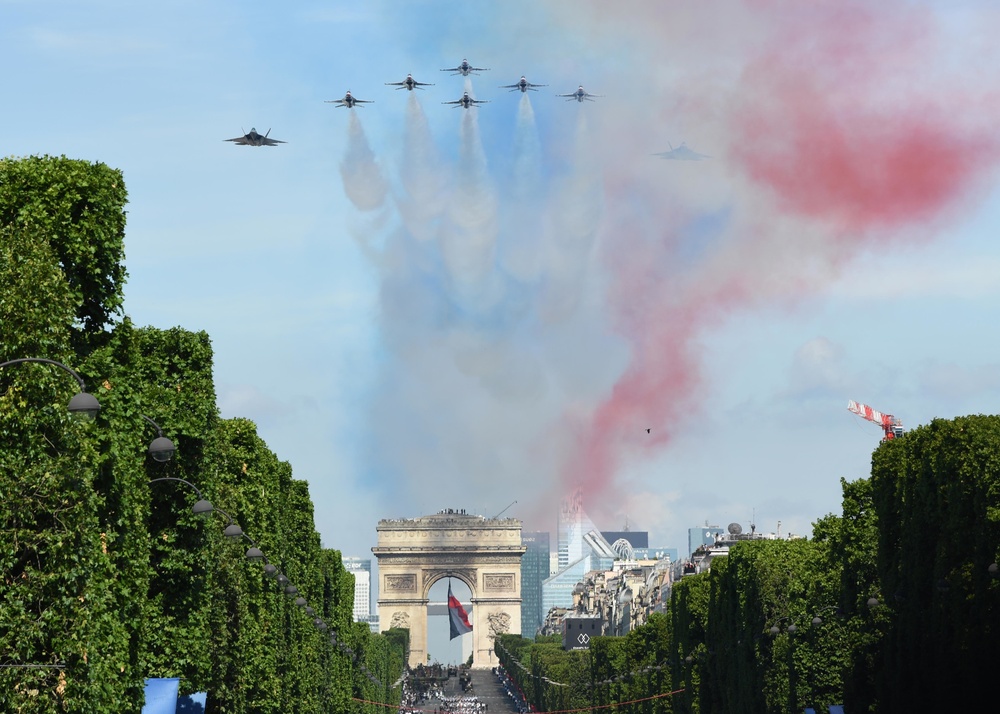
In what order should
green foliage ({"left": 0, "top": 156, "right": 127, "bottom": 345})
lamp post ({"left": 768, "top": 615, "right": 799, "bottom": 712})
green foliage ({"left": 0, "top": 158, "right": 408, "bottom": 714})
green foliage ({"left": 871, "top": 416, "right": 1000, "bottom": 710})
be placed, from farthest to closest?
1. lamp post ({"left": 768, "top": 615, "right": 799, "bottom": 712})
2. green foliage ({"left": 871, "top": 416, "right": 1000, "bottom": 710})
3. green foliage ({"left": 0, "top": 156, "right": 127, "bottom": 345})
4. green foliage ({"left": 0, "top": 158, "right": 408, "bottom": 714})

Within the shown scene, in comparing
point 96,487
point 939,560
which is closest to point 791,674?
point 939,560

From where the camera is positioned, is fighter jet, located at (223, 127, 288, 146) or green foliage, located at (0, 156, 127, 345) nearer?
green foliage, located at (0, 156, 127, 345)

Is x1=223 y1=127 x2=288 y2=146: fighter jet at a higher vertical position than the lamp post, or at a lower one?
higher

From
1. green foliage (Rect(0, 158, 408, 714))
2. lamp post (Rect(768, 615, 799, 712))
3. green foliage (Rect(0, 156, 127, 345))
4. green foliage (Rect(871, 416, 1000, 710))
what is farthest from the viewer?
lamp post (Rect(768, 615, 799, 712))

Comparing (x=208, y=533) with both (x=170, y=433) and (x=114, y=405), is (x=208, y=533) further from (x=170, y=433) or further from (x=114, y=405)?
(x=114, y=405)

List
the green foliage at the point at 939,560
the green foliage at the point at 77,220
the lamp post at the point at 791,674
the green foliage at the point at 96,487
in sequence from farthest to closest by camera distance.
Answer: the lamp post at the point at 791,674 < the green foliage at the point at 939,560 < the green foliage at the point at 77,220 < the green foliage at the point at 96,487

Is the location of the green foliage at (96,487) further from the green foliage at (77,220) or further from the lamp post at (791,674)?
the lamp post at (791,674)

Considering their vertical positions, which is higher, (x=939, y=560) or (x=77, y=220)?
(x=77, y=220)

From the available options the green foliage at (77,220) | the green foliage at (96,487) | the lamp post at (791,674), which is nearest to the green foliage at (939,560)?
the lamp post at (791,674)

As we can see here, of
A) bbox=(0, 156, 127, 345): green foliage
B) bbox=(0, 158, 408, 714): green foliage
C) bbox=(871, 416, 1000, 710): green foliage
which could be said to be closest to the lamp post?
bbox=(871, 416, 1000, 710): green foliage

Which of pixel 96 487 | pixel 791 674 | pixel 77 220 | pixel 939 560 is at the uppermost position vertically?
pixel 77 220

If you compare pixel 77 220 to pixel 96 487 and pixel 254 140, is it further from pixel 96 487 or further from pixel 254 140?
pixel 254 140

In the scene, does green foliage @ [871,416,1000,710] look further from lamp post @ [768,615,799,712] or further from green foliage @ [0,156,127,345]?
green foliage @ [0,156,127,345]

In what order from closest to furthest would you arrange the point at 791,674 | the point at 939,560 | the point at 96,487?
the point at 96,487
the point at 939,560
the point at 791,674
